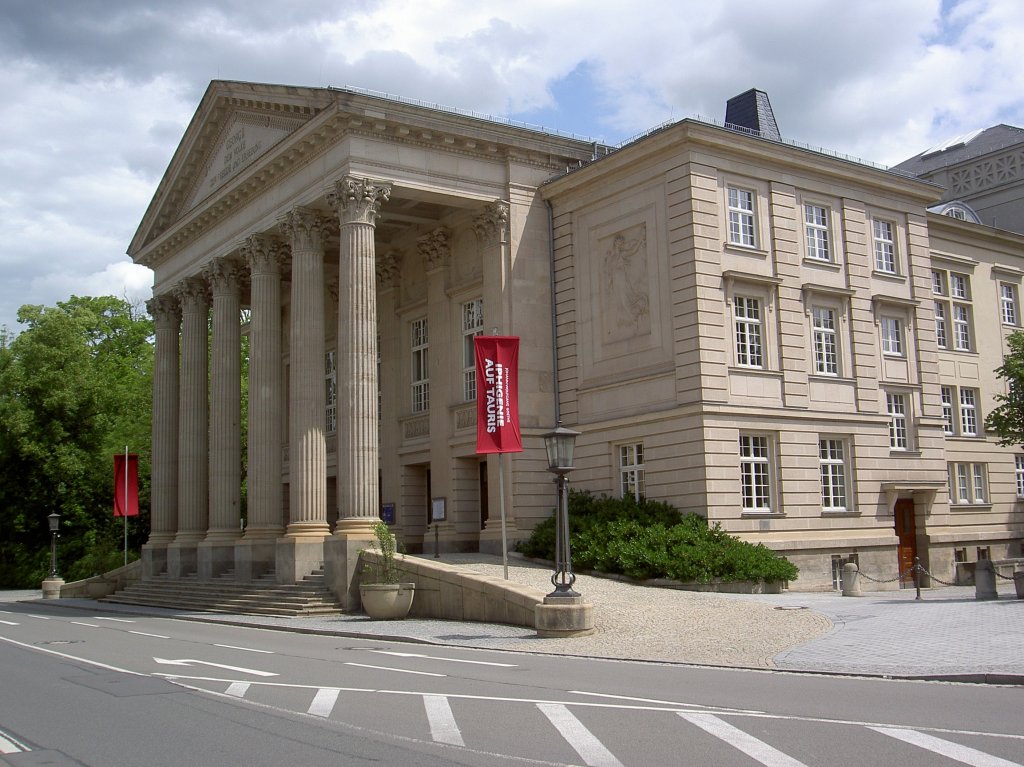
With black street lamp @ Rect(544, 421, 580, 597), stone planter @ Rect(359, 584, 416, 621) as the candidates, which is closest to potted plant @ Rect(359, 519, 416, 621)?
stone planter @ Rect(359, 584, 416, 621)

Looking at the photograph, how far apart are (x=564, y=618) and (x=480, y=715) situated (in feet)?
29.6


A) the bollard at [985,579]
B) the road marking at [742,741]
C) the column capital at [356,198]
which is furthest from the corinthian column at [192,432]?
the road marking at [742,741]

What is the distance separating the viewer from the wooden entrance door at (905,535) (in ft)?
108

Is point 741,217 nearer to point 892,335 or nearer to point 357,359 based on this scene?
point 892,335

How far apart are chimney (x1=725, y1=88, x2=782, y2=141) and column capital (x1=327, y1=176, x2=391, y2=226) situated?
12.8 m

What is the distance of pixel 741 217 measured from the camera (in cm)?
3072

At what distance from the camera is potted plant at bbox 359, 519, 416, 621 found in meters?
24.7

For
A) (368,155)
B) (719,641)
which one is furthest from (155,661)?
(368,155)

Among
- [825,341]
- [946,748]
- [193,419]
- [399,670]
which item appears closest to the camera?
[946,748]

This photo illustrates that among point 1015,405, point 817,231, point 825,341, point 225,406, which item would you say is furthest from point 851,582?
point 225,406

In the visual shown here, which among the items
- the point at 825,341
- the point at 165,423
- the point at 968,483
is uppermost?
the point at 825,341

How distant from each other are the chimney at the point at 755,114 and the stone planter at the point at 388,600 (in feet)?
65.4

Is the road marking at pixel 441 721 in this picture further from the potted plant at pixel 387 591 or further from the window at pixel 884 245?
the window at pixel 884 245

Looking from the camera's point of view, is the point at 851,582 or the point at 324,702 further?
the point at 851,582
